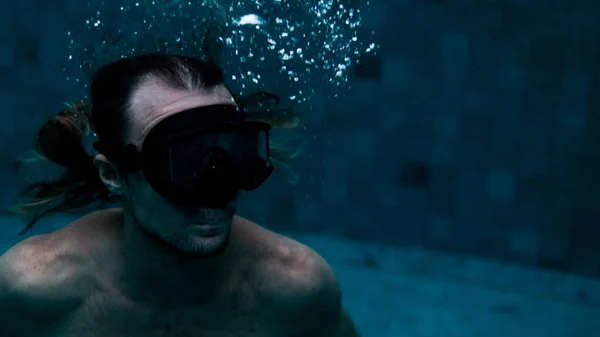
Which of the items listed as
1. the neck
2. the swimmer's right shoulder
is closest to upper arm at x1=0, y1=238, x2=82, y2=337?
the swimmer's right shoulder

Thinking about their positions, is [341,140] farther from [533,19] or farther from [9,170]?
[9,170]

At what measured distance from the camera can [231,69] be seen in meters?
5.47

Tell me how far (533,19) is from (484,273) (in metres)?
1.97

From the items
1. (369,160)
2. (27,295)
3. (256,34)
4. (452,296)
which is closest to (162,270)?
(27,295)

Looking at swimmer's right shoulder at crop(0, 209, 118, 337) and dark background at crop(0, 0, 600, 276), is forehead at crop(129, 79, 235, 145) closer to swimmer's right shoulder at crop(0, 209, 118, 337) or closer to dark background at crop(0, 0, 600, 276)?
swimmer's right shoulder at crop(0, 209, 118, 337)

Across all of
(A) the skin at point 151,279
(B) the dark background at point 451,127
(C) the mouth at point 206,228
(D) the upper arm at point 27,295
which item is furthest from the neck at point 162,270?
(B) the dark background at point 451,127

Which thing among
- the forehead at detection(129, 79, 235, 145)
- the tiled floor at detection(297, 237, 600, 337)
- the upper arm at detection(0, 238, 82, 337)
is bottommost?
the tiled floor at detection(297, 237, 600, 337)

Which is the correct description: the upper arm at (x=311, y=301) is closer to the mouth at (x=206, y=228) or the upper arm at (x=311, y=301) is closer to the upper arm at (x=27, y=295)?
the mouth at (x=206, y=228)

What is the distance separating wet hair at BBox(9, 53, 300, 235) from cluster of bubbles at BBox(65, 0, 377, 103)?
2.87 m

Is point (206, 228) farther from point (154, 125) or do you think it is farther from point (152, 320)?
point (152, 320)

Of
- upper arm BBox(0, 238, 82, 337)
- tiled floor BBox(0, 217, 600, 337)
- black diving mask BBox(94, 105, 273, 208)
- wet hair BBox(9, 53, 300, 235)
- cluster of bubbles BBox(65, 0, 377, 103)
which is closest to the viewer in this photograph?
black diving mask BBox(94, 105, 273, 208)

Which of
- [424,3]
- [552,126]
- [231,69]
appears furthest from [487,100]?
[231,69]

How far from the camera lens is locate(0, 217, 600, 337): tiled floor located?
399 cm

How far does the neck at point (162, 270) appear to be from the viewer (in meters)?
1.78
